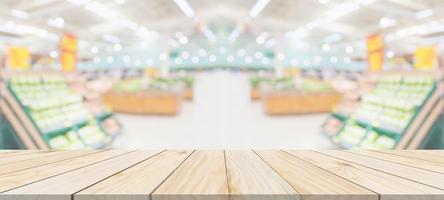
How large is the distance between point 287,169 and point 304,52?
8.61ft

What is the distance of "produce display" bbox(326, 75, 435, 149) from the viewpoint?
2029mm

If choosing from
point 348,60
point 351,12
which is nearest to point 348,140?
point 348,60

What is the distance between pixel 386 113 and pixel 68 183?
243 cm

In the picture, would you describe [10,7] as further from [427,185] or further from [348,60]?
[348,60]

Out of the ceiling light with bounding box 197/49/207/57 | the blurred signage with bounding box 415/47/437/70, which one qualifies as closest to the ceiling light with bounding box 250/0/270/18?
the ceiling light with bounding box 197/49/207/57

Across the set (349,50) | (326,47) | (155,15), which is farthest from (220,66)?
(155,15)

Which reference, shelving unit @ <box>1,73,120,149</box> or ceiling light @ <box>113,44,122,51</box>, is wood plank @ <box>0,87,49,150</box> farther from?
ceiling light @ <box>113,44,122,51</box>

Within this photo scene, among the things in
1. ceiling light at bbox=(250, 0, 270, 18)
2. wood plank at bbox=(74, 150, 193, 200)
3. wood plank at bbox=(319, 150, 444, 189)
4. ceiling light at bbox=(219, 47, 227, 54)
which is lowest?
wood plank at bbox=(319, 150, 444, 189)

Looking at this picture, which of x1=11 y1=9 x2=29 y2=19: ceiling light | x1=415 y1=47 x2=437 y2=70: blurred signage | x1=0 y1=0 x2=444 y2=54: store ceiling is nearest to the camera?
x1=11 y1=9 x2=29 y2=19: ceiling light

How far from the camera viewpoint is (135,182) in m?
0.45

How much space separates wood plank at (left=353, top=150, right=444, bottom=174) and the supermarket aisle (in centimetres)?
193

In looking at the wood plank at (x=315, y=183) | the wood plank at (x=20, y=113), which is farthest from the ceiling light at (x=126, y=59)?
the wood plank at (x=315, y=183)

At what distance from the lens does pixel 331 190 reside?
0.42m

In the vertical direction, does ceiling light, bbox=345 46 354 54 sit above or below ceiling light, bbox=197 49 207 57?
below
